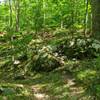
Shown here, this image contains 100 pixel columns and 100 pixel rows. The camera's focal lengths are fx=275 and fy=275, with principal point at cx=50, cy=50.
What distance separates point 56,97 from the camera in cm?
889

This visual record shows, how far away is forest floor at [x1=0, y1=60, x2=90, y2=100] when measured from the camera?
8742 mm

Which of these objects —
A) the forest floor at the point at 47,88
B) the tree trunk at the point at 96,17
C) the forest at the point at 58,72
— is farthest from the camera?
the tree trunk at the point at 96,17

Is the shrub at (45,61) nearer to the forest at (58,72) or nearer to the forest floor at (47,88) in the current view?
the forest at (58,72)

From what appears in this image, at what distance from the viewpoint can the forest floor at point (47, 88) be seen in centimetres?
874

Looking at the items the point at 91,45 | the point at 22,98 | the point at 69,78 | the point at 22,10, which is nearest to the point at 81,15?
the point at 22,10

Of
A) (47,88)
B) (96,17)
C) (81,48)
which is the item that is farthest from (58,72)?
(96,17)

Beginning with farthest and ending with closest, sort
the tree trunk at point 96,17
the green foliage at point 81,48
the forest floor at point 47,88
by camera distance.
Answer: the tree trunk at point 96,17, the green foliage at point 81,48, the forest floor at point 47,88

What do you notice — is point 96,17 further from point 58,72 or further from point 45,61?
point 58,72

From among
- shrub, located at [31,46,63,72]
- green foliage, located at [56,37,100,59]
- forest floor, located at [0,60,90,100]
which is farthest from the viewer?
green foliage, located at [56,37,100,59]

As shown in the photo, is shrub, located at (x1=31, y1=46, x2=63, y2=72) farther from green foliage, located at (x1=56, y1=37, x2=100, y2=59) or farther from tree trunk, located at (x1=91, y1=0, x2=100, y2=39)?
tree trunk, located at (x1=91, y1=0, x2=100, y2=39)

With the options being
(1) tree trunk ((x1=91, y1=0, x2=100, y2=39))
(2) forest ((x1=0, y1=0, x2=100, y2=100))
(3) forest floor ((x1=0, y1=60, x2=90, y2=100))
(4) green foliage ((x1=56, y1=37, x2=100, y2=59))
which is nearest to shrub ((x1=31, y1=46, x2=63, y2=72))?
(2) forest ((x1=0, y1=0, x2=100, y2=100))

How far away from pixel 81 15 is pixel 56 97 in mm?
21010

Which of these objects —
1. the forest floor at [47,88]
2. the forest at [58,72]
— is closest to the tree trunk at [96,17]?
the forest at [58,72]

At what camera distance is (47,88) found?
Result: 972cm
